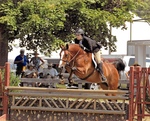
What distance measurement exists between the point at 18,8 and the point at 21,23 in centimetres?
60

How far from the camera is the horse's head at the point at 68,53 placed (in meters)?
11.0

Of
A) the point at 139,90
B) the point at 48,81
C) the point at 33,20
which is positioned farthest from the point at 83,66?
the point at 33,20

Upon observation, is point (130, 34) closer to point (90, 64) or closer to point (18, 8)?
point (18, 8)

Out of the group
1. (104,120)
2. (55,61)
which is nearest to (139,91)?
(104,120)

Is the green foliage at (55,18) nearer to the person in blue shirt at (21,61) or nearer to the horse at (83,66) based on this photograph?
the person in blue shirt at (21,61)

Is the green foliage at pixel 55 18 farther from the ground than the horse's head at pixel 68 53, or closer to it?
farther from the ground

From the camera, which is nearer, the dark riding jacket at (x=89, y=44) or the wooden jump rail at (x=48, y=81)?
the dark riding jacket at (x=89, y=44)

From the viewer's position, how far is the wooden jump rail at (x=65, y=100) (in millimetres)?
10289

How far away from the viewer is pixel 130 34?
35281 millimetres

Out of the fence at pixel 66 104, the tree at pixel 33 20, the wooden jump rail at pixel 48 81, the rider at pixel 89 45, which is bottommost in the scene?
the fence at pixel 66 104

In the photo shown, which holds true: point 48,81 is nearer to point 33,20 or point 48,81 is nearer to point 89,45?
point 33,20

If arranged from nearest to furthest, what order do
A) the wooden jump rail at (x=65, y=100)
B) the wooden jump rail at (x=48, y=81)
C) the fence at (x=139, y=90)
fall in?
the fence at (x=139, y=90) < the wooden jump rail at (x=65, y=100) < the wooden jump rail at (x=48, y=81)

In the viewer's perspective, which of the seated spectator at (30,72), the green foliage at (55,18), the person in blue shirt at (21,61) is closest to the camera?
the green foliage at (55,18)

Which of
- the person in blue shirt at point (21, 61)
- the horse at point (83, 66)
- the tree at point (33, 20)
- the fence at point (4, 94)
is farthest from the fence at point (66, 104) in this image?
the person in blue shirt at point (21, 61)
